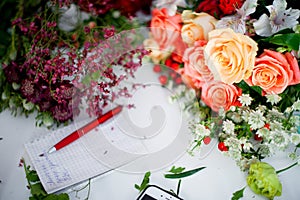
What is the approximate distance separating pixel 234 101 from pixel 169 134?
0.41 ft

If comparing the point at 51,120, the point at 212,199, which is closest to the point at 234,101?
the point at 212,199

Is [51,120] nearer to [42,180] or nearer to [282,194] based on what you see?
[42,180]

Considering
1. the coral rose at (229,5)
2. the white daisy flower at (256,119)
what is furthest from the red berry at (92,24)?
the white daisy flower at (256,119)

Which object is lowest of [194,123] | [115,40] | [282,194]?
[282,194]

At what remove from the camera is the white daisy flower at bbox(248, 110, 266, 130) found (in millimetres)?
684

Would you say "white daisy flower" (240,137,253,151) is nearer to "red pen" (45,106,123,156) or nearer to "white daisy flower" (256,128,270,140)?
"white daisy flower" (256,128,270,140)

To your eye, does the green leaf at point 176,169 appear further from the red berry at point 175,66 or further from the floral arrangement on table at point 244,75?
the red berry at point 175,66

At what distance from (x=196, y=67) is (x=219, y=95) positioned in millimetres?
59

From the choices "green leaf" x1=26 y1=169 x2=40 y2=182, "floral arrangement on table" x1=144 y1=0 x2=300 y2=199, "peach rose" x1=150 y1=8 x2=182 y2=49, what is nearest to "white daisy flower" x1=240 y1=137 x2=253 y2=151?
"floral arrangement on table" x1=144 y1=0 x2=300 y2=199

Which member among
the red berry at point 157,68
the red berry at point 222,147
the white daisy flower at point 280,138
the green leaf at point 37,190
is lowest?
the red berry at point 222,147

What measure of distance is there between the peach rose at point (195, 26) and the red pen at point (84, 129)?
0.56 ft

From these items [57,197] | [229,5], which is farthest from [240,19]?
[57,197]

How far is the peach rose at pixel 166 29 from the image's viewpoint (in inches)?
31.5

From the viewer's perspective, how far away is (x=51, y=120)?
0.80 meters
